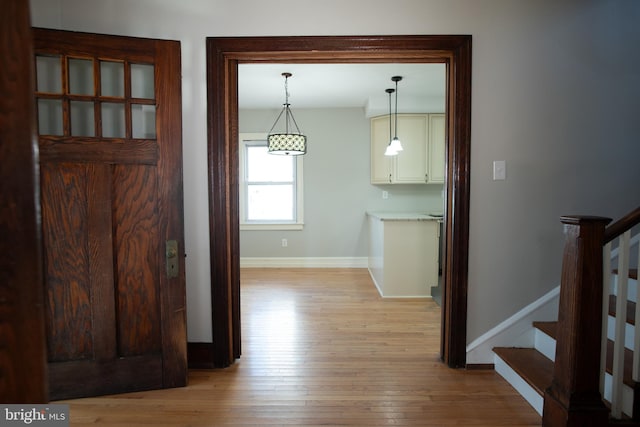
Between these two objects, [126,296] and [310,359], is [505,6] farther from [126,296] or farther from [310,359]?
[126,296]

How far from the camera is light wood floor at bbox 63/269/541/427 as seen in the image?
65.2 inches

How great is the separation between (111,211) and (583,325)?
7.67 feet

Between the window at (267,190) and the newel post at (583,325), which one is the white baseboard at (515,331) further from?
the window at (267,190)

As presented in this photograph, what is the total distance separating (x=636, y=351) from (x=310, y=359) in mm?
1707

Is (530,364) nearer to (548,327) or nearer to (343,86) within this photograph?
(548,327)

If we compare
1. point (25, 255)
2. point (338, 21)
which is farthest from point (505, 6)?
point (25, 255)

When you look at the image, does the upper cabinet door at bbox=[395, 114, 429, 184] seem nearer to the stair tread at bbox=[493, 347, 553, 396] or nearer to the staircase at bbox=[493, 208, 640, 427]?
the stair tread at bbox=[493, 347, 553, 396]

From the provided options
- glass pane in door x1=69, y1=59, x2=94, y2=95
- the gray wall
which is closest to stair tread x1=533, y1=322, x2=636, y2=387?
glass pane in door x1=69, y1=59, x2=94, y2=95

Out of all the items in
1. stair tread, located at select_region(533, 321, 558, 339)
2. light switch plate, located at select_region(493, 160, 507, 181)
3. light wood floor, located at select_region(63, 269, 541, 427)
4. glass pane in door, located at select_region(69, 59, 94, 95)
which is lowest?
light wood floor, located at select_region(63, 269, 541, 427)

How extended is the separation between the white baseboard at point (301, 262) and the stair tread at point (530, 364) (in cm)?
327

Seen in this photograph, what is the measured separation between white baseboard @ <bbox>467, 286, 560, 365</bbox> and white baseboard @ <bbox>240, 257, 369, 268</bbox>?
10.5ft

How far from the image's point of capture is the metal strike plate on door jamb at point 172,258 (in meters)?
1.87

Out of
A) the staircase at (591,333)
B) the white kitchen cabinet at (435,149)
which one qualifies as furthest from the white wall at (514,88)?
the white kitchen cabinet at (435,149)

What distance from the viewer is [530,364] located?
192cm
